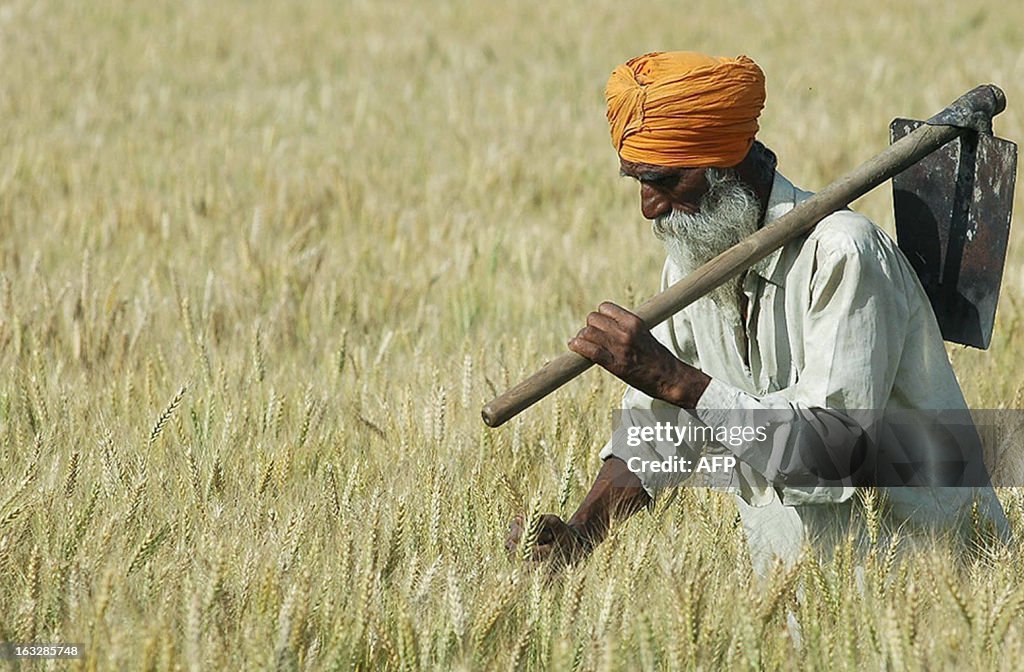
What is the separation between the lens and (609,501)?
9.57ft

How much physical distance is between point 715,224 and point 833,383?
1.16 feet

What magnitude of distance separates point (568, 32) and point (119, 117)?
148 inches

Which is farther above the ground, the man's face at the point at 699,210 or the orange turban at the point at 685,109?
the orange turban at the point at 685,109

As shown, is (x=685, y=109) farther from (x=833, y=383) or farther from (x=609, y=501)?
(x=609, y=501)

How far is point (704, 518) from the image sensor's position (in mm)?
2779

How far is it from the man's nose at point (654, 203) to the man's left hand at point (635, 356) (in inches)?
12.4

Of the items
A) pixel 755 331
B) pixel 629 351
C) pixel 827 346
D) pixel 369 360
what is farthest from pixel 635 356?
pixel 369 360

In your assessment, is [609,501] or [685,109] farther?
[609,501]

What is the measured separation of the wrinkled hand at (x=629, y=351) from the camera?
2500 mm

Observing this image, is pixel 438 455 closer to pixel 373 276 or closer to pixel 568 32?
pixel 373 276

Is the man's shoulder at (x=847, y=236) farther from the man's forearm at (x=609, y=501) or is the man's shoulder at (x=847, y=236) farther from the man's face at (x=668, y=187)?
the man's forearm at (x=609, y=501)

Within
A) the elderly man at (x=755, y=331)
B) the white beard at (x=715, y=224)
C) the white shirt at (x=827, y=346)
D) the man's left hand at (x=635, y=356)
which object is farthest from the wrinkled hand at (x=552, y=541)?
the white beard at (x=715, y=224)

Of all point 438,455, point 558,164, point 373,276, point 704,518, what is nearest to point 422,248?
point 373,276

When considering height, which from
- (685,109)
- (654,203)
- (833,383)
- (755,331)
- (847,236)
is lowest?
(833,383)
